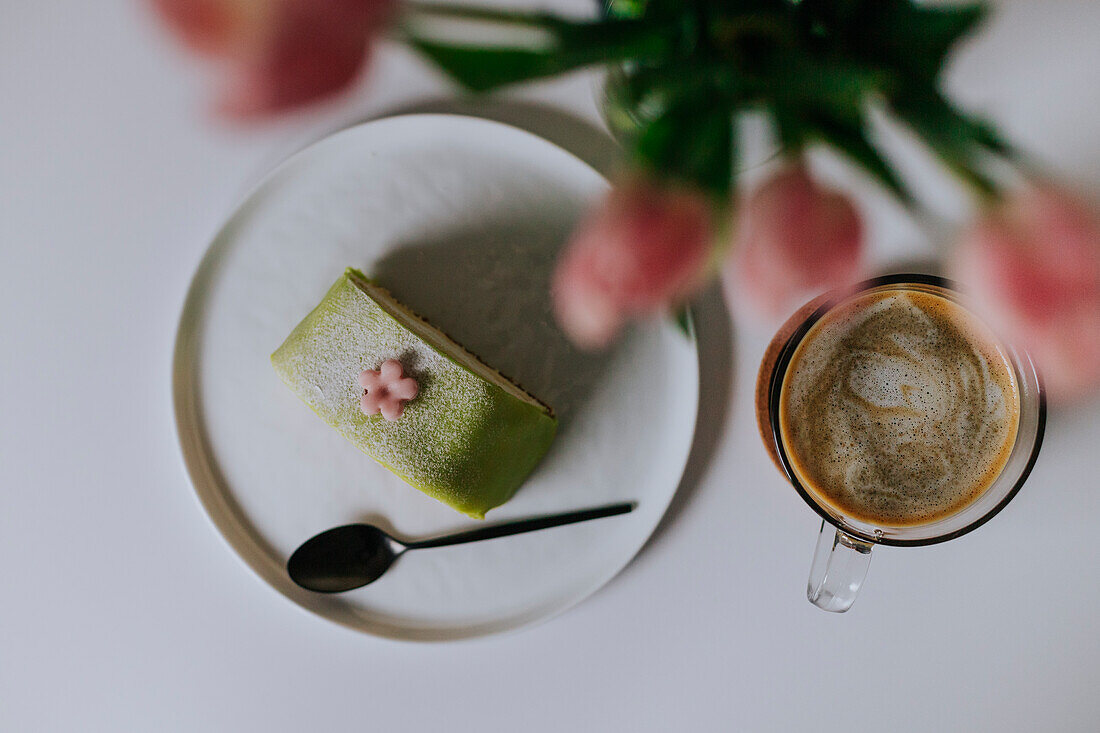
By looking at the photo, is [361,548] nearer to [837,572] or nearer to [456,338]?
[456,338]

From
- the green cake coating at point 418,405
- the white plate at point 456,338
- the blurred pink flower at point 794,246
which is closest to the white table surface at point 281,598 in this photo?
the white plate at point 456,338

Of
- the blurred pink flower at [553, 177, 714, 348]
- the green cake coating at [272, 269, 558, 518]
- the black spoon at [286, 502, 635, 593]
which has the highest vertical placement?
the green cake coating at [272, 269, 558, 518]

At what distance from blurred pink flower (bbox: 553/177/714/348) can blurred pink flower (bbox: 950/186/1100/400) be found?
2.3 inches

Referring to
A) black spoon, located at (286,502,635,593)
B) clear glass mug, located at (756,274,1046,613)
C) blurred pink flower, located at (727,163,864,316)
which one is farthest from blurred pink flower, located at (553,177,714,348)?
black spoon, located at (286,502,635,593)

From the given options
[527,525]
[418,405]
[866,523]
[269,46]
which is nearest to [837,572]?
[866,523]

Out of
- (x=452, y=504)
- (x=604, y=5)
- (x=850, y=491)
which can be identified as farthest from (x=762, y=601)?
(x=604, y=5)

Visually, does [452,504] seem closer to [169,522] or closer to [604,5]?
[169,522]

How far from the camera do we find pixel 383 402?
641 mm

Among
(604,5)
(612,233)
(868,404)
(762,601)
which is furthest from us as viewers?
(762,601)

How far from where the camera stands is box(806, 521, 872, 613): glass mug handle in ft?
2.04

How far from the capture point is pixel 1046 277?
0.47ft

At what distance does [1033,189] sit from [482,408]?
1.65 feet

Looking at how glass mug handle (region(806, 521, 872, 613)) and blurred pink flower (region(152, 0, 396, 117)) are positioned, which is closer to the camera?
blurred pink flower (region(152, 0, 396, 117))

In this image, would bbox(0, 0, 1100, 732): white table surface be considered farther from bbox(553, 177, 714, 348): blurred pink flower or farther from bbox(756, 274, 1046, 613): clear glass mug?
bbox(553, 177, 714, 348): blurred pink flower
